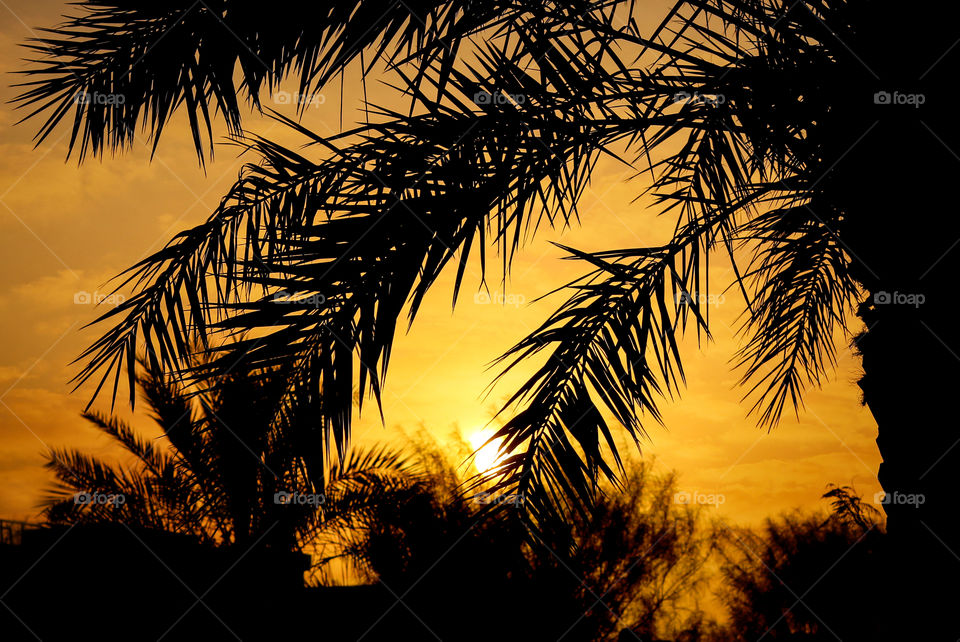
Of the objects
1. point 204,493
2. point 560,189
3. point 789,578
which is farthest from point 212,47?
point 789,578

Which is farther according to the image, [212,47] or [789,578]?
[789,578]

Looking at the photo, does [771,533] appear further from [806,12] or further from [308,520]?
[806,12]

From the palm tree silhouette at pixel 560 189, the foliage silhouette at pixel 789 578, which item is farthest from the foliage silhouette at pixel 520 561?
the foliage silhouette at pixel 789 578

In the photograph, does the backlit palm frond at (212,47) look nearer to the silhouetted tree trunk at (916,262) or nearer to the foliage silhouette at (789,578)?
the silhouetted tree trunk at (916,262)

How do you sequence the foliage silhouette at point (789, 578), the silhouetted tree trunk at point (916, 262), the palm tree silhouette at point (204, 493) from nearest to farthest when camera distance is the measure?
1. the silhouetted tree trunk at point (916, 262)
2. the palm tree silhouette at point (204, 493)
3. the foliage silhouette at point (789, 578)

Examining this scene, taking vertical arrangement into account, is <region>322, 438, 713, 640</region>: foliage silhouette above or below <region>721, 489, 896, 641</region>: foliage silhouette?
above

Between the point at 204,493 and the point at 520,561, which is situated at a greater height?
the point at 204,493

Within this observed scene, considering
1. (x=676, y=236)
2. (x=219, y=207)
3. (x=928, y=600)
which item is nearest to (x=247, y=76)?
(x=219, y=207)

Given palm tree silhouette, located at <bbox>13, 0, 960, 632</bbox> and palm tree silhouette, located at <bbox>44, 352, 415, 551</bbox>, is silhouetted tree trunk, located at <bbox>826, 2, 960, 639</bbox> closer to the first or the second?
palm tree silhouette, located at <bbox>13, 0, 960, 632</bbox>

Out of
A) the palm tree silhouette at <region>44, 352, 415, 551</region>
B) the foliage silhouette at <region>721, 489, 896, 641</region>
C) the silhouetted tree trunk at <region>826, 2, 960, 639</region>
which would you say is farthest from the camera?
the foliage silhouette at <region>721, 489, 896, 641</region>

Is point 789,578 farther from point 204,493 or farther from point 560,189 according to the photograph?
point 560,189

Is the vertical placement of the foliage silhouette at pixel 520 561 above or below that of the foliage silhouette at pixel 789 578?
above

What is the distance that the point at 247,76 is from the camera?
103 inches

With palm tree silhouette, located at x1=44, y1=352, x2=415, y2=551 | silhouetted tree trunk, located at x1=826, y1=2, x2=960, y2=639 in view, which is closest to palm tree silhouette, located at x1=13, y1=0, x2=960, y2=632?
silhouetted tree trunk, located at x1=826, y1=2, x2=960, y2=639
